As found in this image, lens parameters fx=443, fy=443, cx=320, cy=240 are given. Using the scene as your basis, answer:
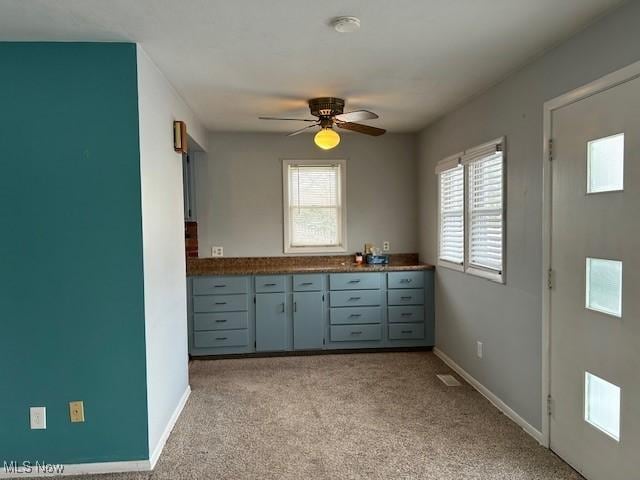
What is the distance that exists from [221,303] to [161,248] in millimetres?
1776

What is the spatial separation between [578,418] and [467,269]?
5.28 feet

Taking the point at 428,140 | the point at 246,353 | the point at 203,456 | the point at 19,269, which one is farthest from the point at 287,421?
the point at 428,140

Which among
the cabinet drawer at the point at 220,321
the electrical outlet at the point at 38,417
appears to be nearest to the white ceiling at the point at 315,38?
the electrical outlet at the point at 38,417

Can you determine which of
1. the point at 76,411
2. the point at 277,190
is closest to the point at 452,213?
the point at 277,190

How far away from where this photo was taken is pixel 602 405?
88.4 inches

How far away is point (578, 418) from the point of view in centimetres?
240

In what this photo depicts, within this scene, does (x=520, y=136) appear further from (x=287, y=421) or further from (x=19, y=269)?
(x=19, y=269)

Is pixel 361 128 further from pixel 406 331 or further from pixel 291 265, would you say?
pixel 406 331

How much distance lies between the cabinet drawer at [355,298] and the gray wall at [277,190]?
694 mm

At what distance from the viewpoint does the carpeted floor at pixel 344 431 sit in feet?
8.14

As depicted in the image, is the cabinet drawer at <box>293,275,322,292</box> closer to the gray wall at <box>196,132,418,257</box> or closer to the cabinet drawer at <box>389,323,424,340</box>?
the gray wall at <box>196,132,418,257</box>

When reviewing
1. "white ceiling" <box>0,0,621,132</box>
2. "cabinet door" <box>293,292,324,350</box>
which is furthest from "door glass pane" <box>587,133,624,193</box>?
"cabinet door" <box>293,292,324,350</box>

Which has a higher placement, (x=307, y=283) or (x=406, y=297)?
(x=307, y=283)

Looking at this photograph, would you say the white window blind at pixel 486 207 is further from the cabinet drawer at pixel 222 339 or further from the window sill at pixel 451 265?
the cabinet drawer at pixel 222 339
